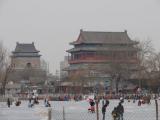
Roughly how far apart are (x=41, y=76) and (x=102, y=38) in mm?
14123

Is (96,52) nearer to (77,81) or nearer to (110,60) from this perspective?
(77,81)

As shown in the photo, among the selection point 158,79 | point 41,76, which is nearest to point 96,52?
point 41,76

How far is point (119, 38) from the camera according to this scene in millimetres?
92188

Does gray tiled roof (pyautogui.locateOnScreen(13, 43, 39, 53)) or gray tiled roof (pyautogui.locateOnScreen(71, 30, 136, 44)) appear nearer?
gray tiled roof (pyautogui.locateOnScreen(71, 30, 136, 44))

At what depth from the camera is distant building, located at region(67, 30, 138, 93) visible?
73.1 m

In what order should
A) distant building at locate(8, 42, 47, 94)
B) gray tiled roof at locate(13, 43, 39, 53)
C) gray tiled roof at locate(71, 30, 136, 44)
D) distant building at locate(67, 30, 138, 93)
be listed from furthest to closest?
gray tiled roof at locate(13, 43, 39, 53), distant building at locate(8, 42, 47, 94), gray tiled roof at locate(71, 30, 136, 44), distant building at locate(67, 30, 138, 93)

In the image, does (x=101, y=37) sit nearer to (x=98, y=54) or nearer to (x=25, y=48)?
(x=98, y=54)

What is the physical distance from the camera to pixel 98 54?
86.0 m

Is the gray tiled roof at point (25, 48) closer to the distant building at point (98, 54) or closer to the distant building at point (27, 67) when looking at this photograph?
the distant building at point (27, 67)

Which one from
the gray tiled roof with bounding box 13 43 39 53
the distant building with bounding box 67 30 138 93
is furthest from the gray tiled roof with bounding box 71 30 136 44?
the gray tiled roof with bounding box 13 43 39 53

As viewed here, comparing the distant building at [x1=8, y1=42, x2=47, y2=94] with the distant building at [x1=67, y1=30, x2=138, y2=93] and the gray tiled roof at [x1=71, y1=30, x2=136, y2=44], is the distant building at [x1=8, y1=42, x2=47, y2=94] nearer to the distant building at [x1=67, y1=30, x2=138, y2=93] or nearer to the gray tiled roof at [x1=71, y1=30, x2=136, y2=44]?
the distant building at [x1=67, y1=30, x2=138, y2=93]

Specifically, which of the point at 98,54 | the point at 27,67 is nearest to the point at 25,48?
the point at 27,67

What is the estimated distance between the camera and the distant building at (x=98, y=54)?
7312 cm

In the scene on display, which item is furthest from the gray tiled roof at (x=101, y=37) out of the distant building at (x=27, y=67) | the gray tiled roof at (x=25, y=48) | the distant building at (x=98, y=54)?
the gray tiled roof at (x=25, y=48)
